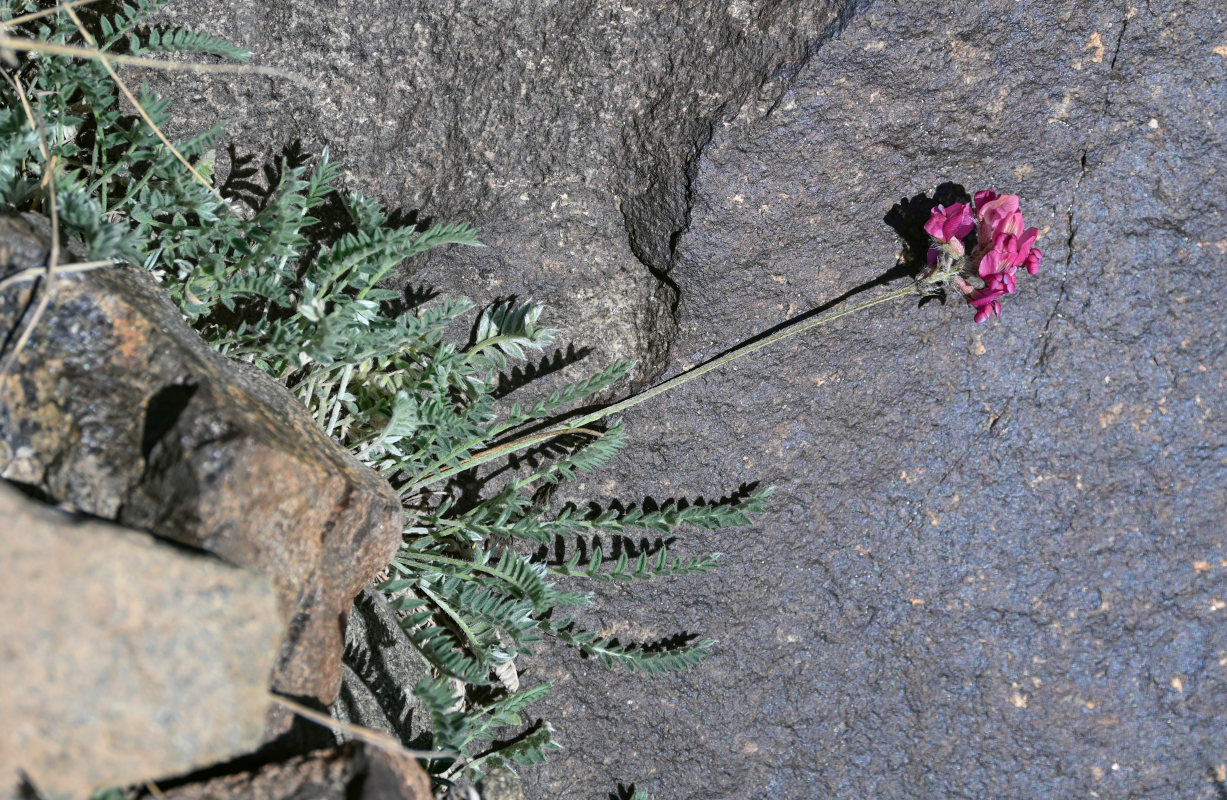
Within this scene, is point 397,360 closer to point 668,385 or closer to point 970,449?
point 668,385

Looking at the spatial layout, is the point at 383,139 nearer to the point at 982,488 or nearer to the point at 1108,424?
the point at 982,488

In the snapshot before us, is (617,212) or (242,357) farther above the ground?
(617,212)

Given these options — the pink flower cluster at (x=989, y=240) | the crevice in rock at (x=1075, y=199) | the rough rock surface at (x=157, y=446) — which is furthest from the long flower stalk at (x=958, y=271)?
the rough rock surface at (x=157, y=446)

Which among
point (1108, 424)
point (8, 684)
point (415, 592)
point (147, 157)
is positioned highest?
point (147, 157)

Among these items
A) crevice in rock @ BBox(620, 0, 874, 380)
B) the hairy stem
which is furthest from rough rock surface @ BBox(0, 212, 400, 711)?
crevice in rock @ BBox(620, 0, 874, 380)

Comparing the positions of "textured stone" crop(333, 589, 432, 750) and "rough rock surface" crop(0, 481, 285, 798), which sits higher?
"rough rock surface" crop(0, 481, 285, 798)

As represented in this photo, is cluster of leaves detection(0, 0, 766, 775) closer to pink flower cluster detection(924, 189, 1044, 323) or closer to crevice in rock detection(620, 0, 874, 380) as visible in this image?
crevice in rock detection(620, 0, 874, 380)

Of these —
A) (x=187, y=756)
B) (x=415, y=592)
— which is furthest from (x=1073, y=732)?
(x=187, y=756)

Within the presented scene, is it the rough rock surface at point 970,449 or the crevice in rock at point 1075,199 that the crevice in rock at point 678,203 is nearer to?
the rough rock surface at point 970,449
